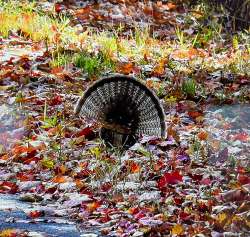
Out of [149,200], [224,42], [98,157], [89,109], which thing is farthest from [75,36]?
[149,200]

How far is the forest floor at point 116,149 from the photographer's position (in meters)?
4.95

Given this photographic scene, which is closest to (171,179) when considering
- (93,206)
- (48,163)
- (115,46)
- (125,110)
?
(93,206)

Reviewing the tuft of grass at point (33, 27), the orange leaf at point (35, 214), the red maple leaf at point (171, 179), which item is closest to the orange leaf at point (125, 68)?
the tuft of grass at point (33, 27)

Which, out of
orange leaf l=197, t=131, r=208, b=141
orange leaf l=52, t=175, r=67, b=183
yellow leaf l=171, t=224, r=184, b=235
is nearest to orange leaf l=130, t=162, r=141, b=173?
orange leaf l=52, t=175, r=67, b=183

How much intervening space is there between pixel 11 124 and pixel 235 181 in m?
3.20

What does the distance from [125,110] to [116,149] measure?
42cm

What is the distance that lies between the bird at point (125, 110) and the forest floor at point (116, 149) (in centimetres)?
13

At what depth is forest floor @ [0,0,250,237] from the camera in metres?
4.95

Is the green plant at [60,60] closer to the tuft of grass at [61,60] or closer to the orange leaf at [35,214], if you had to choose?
the tuft of grass at [61,60]

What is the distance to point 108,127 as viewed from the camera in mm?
6910

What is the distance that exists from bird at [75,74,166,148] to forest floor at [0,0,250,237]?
0.43ft

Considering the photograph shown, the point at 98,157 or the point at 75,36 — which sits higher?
the point at 75,36

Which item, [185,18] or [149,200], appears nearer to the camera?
[149,200]

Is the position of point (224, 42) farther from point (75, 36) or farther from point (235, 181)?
point (235, 181)
